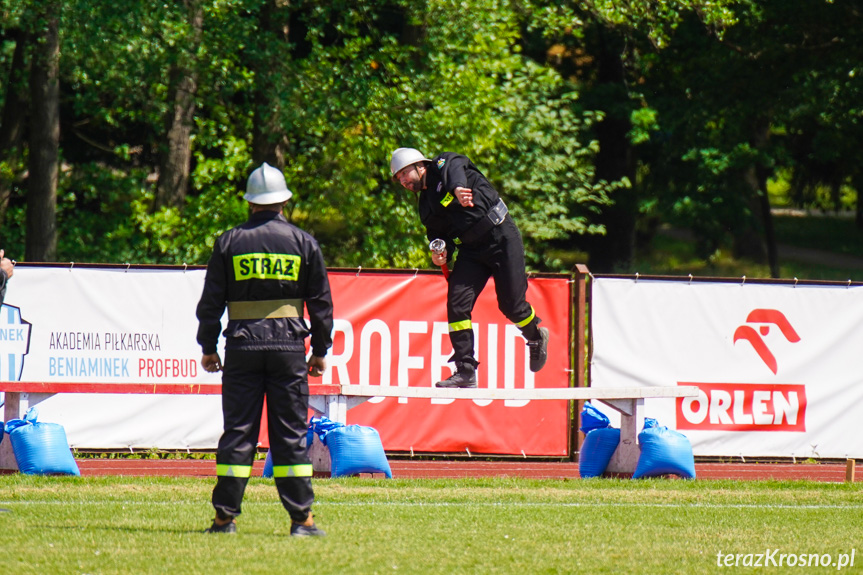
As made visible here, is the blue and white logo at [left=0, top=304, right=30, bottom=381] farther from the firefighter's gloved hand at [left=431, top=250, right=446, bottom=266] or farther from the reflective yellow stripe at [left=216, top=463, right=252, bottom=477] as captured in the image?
the reflective yellow stripe at [left=216, top=463, right=252, bottom=477]

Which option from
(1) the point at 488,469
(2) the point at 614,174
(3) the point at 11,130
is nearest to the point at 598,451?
(1) the point at 488,469

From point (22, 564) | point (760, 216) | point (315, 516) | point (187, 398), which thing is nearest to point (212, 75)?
point (187, 398)

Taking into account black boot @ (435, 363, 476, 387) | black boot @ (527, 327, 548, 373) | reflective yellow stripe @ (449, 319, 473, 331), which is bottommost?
black boot @ (435, 363, 476, 387)

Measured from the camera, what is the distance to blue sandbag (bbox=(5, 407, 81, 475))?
969cm

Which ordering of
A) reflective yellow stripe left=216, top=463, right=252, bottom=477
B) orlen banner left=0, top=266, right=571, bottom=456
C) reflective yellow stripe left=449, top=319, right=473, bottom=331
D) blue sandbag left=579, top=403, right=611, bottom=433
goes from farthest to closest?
orlen banner left=0, top=266, right=571, bottom=456 < blue sandbag left=579, top=403, right=611, bottom=433 < reflective yellow stripe left=449, top=319, right=473, bottom=331 < reflective yellow stripe left=216, top=463, right=252, bottom=477

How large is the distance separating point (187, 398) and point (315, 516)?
16.2ft

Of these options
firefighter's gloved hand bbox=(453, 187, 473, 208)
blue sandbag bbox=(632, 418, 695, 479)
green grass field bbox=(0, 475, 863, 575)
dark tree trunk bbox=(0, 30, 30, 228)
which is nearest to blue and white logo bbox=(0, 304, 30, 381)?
green grass field bbox=(0, 475, 863, 575)

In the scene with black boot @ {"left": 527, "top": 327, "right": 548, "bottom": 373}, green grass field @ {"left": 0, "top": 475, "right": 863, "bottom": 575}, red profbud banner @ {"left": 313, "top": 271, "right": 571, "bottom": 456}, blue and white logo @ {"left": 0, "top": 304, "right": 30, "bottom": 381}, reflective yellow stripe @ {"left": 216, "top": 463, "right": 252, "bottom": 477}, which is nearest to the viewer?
green grass field @ {"left": 0, "top": 475, "right": 863, "bottom": 575}

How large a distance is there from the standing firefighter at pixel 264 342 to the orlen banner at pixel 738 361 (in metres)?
6.24

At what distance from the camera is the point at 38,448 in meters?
9.70

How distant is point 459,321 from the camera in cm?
926

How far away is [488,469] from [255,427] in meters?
5.38

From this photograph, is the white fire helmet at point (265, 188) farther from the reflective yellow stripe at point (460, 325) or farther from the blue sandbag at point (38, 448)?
the blue sandbag at point (38, 448)

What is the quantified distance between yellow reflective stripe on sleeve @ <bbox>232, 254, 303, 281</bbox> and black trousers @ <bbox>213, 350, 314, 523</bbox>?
0.45 meters
